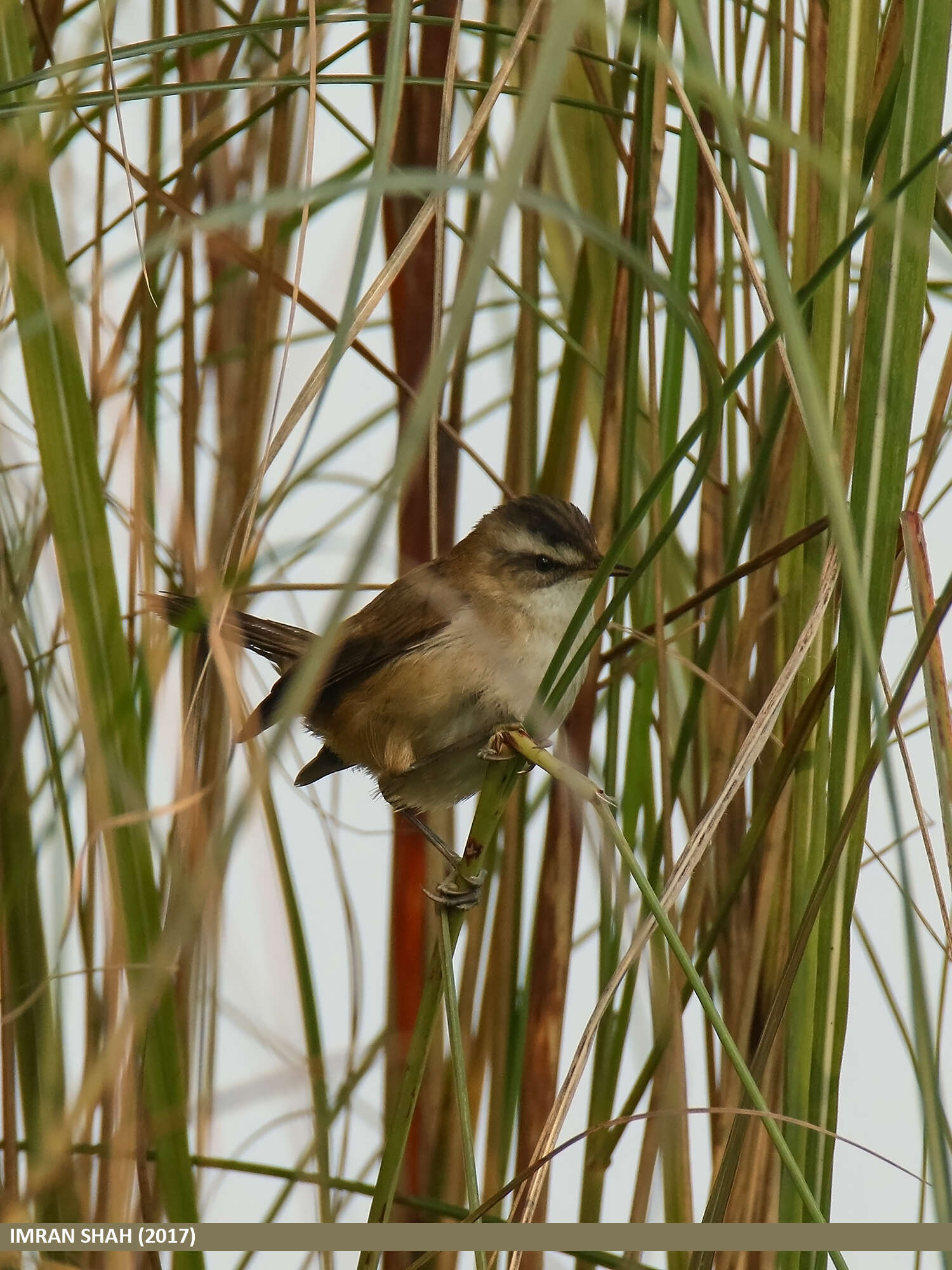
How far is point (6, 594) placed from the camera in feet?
3.99

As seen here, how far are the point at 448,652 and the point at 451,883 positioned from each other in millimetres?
504

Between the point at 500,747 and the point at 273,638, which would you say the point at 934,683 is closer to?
the point at 500,747

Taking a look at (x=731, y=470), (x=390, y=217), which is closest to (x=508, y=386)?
(x=390, y=217)

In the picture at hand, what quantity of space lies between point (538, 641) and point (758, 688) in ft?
1.71

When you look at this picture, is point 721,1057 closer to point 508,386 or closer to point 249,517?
point 249,517

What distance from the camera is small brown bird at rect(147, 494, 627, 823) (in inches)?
66.6

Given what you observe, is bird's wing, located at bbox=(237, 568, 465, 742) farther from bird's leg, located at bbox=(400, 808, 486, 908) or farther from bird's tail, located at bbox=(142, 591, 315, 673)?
bird's leg, located at bbox=(400, 808, 486, 908)

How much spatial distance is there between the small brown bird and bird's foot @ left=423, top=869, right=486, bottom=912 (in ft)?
0.87

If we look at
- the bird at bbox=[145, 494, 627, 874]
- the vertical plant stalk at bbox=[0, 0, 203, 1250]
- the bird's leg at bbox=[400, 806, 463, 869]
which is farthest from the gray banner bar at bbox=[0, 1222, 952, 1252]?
the bird at bbox=[145, 494, 627, 874]

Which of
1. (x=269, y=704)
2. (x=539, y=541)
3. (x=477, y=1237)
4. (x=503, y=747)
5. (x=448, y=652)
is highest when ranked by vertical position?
(x=539, y=541)

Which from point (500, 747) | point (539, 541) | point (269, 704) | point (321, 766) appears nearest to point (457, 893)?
point (500, 747)

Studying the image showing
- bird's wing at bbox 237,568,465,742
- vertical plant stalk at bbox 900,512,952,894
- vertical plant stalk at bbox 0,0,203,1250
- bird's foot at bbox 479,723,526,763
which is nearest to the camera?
vertical plant stalk at bbox 900,512,952,894

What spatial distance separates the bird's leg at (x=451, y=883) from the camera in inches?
47.7

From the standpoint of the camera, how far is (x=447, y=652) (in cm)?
177
